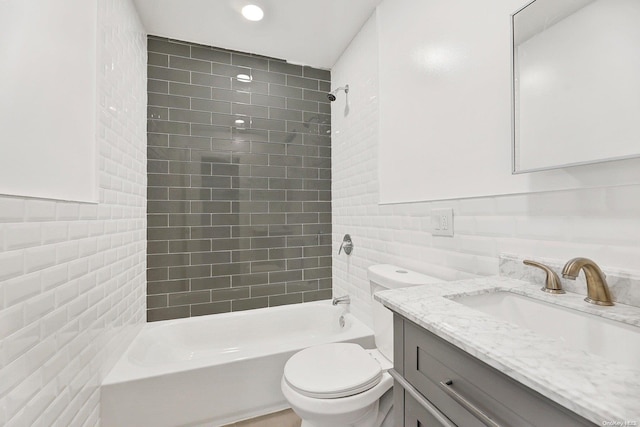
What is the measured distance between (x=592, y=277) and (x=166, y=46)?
292 centimetres

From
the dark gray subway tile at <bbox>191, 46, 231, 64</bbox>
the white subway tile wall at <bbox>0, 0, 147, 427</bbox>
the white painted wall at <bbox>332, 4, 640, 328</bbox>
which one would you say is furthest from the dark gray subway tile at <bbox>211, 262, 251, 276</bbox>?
the dark gray subway tile at <bbox>191, 46, 231, 64</bbox>

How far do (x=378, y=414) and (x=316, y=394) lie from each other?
413 mm

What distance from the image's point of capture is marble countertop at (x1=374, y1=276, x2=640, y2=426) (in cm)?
39

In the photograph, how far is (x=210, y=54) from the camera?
2330mm

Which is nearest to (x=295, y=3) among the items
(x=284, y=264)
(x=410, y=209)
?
(x=410, y=209)

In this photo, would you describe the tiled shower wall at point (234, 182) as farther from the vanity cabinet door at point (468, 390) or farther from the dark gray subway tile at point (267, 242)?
the vanity cabinet door at point (468, 390)

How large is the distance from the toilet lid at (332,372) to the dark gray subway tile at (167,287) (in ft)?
4.21

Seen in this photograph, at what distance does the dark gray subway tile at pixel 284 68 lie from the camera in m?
2.50

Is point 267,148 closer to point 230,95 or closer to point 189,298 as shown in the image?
point 230,95

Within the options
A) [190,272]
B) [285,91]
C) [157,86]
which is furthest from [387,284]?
[157,86]

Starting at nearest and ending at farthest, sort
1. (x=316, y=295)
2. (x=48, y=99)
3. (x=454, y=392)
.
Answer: (x=454, y=392)
(x=48, y=99)
(x=316, y=295)

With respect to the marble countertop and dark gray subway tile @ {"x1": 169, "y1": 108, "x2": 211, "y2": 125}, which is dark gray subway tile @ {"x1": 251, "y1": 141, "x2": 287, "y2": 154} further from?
the marble countertop

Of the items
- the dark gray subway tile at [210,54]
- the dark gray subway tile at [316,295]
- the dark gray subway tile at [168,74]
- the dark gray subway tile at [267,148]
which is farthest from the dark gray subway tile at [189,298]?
the dark gray subway tile at [210,54]

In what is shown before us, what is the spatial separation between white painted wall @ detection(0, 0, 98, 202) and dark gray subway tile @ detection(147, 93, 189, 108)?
870 mm
